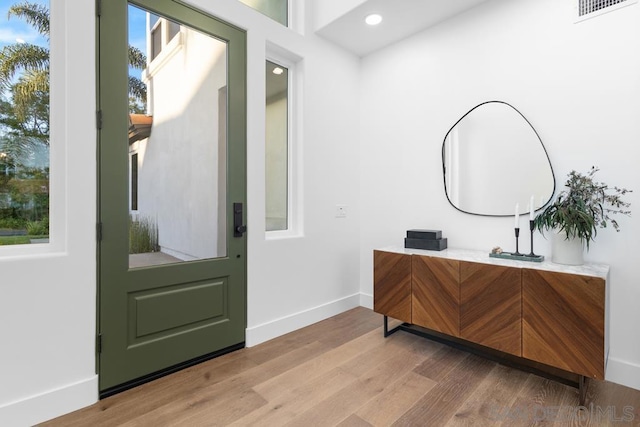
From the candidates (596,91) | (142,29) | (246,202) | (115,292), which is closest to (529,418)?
(596,91)

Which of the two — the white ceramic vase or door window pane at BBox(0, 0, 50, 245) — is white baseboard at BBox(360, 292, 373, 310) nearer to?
the white ceramic vase

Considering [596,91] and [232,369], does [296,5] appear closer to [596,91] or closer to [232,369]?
[596,91]

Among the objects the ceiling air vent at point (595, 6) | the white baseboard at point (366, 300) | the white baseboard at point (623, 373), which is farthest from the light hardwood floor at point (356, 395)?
the ceiling air vent at point (595, 6)

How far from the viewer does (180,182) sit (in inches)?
92.0

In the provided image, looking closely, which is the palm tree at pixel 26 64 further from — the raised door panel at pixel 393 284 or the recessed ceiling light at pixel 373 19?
the raised door panel at pixel 393 284

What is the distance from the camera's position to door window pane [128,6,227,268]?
213 cm

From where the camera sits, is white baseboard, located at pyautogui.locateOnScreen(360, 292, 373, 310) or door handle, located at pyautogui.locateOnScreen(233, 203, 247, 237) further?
white baseboard, located at pyautogui.locateOnScreen(360, 292, 373, 310)

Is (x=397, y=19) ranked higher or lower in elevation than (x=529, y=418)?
higher

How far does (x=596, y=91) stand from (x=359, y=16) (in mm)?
1929

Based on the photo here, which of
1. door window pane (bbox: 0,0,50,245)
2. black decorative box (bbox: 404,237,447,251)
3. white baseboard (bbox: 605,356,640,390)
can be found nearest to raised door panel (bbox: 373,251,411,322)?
black decorative box (bbox: 404,237,447,251)

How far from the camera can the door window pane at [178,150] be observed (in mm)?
2133

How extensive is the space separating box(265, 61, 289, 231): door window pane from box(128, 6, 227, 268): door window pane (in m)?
0.50

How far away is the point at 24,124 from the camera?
177cm

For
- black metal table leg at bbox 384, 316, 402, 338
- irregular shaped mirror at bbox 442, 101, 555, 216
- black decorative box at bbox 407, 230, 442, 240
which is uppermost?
irregular shaped mirror at bbox 442, 101, 555, 216
